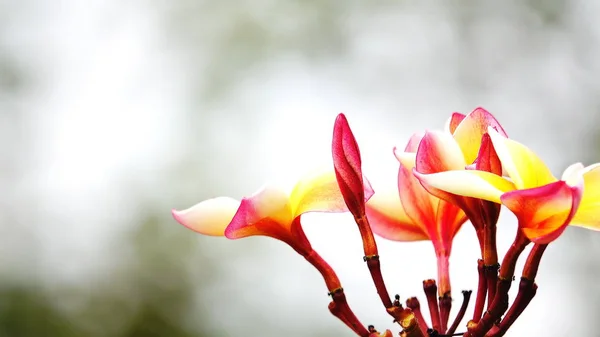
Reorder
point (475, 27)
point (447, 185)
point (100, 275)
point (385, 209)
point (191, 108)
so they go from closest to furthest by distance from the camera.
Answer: point (447, 185)
point (385, 209)
point (475, 27)
point (100, 275)
point (191, 108)

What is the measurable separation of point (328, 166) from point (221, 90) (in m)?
5.12

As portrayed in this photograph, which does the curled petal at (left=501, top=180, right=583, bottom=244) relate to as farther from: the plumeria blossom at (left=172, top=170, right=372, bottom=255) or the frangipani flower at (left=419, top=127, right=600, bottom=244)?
the plumeria blossom at (left=172, top=170, right=372, bottom=255)

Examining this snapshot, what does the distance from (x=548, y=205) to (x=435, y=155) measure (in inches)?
3.0

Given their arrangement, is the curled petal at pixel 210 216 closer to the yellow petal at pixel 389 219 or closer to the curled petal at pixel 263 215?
the curled petal at pixel 263 215

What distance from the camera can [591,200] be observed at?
0.48m

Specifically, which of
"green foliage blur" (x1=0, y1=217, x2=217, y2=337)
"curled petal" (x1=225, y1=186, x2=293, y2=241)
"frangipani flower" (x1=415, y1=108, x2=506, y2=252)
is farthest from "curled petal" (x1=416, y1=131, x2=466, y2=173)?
"green foliage blur" (x1=0, y1=217, x2=217, y2=337)

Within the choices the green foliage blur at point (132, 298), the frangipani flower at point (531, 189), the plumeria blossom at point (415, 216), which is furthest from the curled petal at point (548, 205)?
the green foliage blur at point (132, 298)

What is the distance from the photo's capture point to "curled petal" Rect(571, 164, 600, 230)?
1.55 feet

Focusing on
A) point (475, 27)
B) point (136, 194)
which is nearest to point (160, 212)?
point (136, 194)

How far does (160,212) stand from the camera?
5273mm

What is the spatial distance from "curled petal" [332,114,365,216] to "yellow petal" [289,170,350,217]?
2 centimetres

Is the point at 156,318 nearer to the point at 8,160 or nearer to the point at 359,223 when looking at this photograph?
the point at 8,160

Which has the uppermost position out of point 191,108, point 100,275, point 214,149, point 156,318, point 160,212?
point 191,108

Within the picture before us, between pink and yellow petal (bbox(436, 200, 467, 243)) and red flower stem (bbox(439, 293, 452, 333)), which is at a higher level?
pink and yellow petal (bbox(436, 200, 467, 243))
